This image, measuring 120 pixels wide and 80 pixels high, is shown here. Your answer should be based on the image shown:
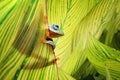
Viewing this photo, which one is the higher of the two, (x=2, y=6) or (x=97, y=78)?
(x=2, y=6)

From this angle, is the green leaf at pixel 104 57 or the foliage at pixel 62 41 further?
the green leaf at pixel 104 57

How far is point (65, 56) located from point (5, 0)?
20cm

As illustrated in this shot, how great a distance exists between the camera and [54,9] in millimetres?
466

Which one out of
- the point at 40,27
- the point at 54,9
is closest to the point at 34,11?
the point at 40,27

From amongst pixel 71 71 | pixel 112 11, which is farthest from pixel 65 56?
pixel 112 11

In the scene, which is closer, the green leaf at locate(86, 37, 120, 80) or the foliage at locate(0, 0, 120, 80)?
the foliage at locate(0, 0, 120, 80)

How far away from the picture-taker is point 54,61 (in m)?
0.34

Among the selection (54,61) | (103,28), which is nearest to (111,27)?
(103,28)

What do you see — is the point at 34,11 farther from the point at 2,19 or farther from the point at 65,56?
the point at 65,56

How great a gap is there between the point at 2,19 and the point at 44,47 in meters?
0.06

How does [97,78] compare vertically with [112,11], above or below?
below

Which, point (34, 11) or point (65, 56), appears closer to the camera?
point (34, 11)

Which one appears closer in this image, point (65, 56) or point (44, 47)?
point (44, 47)

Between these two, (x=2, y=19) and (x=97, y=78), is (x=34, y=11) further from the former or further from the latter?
(x=97, y=78)
